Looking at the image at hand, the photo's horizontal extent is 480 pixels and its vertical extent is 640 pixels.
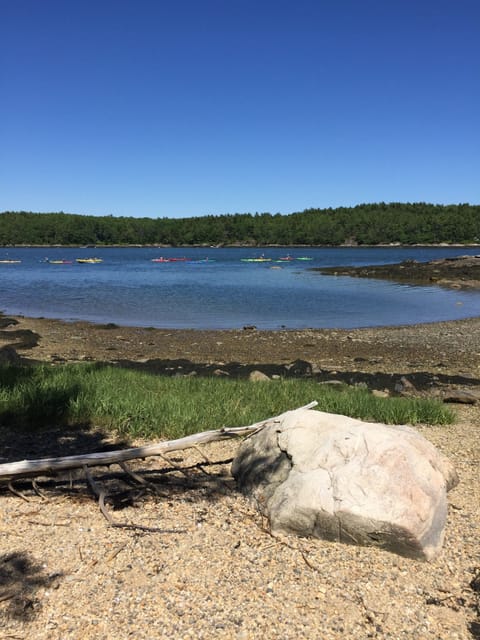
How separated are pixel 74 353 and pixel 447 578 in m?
15.3

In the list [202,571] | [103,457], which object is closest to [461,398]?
[103,457]

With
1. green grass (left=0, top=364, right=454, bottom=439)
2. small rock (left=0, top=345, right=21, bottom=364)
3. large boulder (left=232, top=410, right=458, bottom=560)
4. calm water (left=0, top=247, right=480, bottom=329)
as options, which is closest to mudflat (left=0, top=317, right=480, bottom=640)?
large boulder (left=232, top=410, right=458, bottom=560)

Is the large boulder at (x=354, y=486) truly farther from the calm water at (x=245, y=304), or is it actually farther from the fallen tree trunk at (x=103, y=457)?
the calm water at (x=245, y=304)

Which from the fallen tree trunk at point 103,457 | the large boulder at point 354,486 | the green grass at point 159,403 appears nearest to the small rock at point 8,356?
the green grass at point 159,403

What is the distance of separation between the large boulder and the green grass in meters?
2.12

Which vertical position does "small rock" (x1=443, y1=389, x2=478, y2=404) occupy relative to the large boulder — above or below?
below

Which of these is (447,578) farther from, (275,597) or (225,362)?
(225,362)

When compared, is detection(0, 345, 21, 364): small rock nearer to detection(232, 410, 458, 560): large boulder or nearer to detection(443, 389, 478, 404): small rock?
detection(443, 389, 478, 404): small rock

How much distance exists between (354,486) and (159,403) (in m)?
3.83

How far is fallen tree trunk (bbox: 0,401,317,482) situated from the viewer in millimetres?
5402

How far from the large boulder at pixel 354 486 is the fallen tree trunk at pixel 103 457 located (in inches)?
33.0

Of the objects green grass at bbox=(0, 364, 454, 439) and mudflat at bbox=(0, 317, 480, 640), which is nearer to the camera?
mudflat at bbox=(0, 317, 480, 640)

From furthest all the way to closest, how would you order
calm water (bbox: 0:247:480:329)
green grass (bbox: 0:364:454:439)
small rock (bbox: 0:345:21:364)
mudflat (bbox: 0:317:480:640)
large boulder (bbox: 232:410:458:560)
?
calm water (bbox: 0:247:480:329)
small rock (bbox: 0:345:21:364)
green grass (bbox: 0:364:454:439)
large boulder (bbox: 232:410:458:560)
mudflat (bbox: 0:317:480:640)

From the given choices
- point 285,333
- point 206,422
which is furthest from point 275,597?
point 285,333
